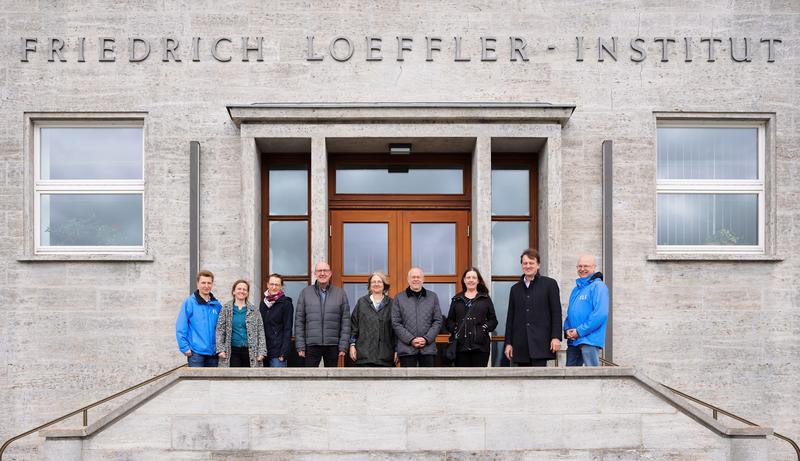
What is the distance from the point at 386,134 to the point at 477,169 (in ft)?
3.81

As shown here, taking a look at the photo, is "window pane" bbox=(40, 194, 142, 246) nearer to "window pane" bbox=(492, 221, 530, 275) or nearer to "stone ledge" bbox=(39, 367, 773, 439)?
"stone ledge" bbox=(39, 367, 773, 439)

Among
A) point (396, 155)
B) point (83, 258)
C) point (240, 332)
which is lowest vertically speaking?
point (240, 332)

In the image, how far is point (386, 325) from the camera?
8383 millimetres

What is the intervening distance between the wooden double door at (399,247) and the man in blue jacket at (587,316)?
258 cm

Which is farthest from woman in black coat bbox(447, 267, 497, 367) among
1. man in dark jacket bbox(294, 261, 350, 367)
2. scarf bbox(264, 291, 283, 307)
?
scarf bbox(264, 291, 283, 307)

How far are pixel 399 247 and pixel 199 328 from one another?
3.13m

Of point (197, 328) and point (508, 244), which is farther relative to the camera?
point (508, 244)

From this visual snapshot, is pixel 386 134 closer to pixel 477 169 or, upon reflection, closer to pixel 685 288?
pixel 477 169

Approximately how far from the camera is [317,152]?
1009 centimetres

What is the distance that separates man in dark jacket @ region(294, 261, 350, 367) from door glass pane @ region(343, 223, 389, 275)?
2.05 metres

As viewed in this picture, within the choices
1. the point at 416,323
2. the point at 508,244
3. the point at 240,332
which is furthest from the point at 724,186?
the point at 240,332

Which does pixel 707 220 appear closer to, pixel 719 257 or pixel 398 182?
pixel 719 257

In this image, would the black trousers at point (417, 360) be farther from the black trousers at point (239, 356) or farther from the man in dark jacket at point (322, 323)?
the black trousers at point (239, 356)

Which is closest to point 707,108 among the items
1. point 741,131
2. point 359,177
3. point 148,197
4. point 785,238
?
point 741,131
